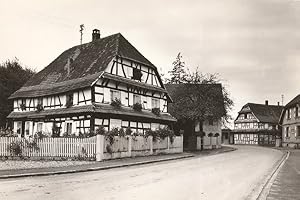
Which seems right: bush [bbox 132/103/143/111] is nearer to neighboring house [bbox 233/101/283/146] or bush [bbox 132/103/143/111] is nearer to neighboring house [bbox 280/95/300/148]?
neighboring house [bbox 280/95/300/148]

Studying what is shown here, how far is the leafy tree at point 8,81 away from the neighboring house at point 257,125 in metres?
48.1

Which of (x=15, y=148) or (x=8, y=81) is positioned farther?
(x=8, y=81)

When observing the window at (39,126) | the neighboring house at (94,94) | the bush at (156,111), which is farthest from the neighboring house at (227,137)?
the window at (39,126)

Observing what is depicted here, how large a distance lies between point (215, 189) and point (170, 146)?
64.0ft

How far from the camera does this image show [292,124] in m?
54.8

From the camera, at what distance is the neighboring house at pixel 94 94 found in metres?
29.5

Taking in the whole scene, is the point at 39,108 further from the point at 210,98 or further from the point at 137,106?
the point at 210,98

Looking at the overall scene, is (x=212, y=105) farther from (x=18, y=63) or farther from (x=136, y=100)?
(x=18, y=63)

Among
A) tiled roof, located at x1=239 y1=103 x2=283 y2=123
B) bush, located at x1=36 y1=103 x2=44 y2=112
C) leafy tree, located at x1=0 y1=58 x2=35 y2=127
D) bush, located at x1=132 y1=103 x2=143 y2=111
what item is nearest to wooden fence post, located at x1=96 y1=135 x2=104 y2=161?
bush, located at x1=132 y1=103 x2=143 y2=111

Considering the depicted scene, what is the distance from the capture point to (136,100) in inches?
1339

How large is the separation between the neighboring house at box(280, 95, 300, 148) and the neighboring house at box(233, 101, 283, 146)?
51.8 ft

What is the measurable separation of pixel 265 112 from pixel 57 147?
65986 mm

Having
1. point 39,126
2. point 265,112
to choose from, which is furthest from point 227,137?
point 39,126

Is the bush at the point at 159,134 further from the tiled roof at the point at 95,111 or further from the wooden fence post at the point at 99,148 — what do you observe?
the wooden fence post at the point at 99,148
